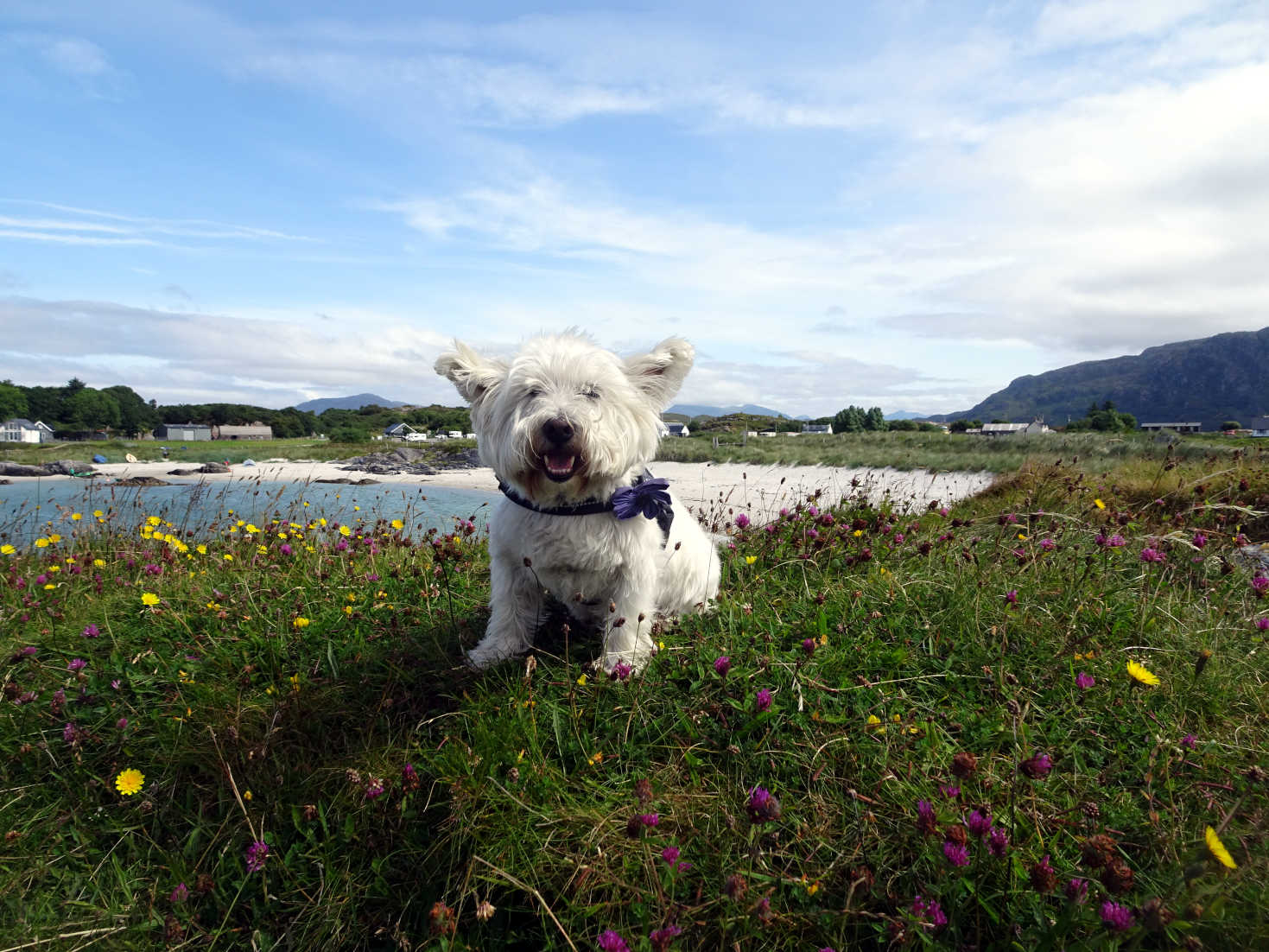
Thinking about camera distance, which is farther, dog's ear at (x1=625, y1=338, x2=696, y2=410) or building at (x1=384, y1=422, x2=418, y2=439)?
building at (x1=384, y1=422, x2=418, y2=439)

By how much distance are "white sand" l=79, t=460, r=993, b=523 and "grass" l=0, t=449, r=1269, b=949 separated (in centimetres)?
263

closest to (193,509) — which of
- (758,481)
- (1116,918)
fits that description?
(1116,918)

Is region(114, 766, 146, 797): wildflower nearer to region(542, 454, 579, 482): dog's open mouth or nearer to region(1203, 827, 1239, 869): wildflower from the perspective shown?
region(542, 454, 579, 482): dog's open mouth

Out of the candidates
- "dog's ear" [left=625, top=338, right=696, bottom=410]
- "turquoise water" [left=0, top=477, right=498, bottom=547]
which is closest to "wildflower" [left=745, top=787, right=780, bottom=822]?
"dog's ear" [left=625, top=338, right=696, bottom=410]

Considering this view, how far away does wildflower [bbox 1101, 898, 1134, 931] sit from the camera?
152cm

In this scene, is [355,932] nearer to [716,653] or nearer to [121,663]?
[716,653]

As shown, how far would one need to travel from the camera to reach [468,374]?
3.61 metres

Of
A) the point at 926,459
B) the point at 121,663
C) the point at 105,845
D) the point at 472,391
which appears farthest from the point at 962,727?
the point at 926,459

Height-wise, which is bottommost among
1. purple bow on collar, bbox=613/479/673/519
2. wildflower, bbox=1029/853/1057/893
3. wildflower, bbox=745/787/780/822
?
wildflower, bbox=1029/853/1057/893

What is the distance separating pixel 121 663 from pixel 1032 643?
4.90 meters

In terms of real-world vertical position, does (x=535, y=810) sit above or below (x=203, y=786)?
above

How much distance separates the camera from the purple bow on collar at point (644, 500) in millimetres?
3424

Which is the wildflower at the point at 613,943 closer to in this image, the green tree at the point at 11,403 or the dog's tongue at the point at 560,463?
the dog's tongue at the point at 560,463

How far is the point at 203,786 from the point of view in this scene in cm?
275
